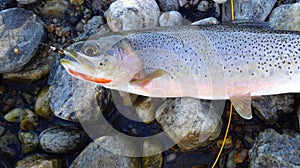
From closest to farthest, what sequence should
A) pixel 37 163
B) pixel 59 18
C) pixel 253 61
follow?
pixel 253 61, pixel 37 163, pixel 59 18

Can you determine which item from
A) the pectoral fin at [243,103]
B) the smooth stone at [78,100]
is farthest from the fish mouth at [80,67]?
the pectoral fin at [243,103]

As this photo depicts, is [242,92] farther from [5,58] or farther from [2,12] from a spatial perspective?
[2,12]

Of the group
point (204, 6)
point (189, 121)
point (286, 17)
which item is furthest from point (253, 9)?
point (189, 121)

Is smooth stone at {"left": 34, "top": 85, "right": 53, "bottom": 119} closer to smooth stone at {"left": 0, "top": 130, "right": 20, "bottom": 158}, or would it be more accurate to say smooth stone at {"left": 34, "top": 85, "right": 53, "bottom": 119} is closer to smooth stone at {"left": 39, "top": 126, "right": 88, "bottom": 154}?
smooth stone at {"left": 39, "top": 126, "right": 88, "bottom": 154}

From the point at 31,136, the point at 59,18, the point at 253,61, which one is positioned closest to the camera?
the point at 253,61

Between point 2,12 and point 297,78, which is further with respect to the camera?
point 2,12

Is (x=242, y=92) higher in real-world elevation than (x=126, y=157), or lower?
higher

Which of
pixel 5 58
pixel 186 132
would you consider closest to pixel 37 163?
pixel 5 58

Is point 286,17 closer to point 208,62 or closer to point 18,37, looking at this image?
point 208,62
